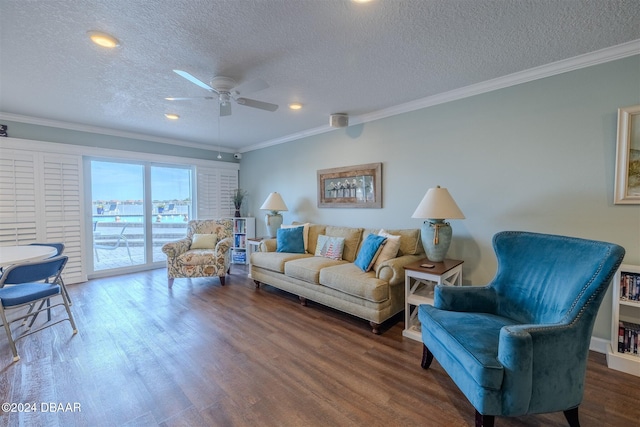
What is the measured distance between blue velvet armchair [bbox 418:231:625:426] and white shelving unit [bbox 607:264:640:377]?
0.74 meters

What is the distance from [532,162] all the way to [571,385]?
6.30 feet

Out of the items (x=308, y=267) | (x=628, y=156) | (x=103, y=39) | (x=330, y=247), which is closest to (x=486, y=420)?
(x=308, y=267)

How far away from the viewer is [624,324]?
2090mm

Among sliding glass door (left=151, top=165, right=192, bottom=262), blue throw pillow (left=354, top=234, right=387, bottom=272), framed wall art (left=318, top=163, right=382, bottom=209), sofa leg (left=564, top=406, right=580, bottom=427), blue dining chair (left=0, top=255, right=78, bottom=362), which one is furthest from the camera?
sliding glass door (left=151, top=165, right=192, bottom=262)

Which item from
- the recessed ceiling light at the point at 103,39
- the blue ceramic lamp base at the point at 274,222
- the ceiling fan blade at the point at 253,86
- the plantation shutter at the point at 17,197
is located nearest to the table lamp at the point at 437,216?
the ceiling fan blade at the point at 253,86

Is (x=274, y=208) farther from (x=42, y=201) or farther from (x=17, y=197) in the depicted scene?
(x=17, y=197)

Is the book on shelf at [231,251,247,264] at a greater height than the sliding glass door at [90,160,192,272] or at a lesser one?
lesser

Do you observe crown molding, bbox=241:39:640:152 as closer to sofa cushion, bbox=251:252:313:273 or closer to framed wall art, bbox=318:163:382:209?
framed wall art, bbox=318:163:382:209

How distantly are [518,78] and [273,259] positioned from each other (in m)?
3.34

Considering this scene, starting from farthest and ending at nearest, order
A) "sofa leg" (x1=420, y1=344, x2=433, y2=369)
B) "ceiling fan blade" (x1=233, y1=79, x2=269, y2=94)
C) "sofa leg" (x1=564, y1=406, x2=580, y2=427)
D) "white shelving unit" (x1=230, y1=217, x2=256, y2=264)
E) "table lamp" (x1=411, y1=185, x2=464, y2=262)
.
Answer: "white shelving unit" (x1=230, y1=217, x2=256, y2=264) → "table lamp" (x1=411, y1=185, x2=464, y2=262) → "ceiling fan blade" (x1=233, y1=79, x2=269, y2=94) → "sofa leg" (x1=420, y1=344, x2=433, y2=369) → "sofa leg" (x1=564, y1=406, x2=580, y2=427)

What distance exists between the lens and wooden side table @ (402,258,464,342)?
96.9 inches

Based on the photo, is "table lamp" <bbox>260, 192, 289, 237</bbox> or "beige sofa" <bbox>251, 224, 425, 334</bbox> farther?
"table lamp" <bbox>260, 192, 289, 237</bbox>

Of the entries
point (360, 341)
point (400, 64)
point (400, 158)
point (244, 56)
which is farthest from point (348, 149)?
point (360, 341)

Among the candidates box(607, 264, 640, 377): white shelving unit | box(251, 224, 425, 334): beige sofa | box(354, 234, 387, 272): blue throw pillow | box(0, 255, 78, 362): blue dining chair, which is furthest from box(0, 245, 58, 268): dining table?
box(607, 264, 640, 377): white shelving unit
